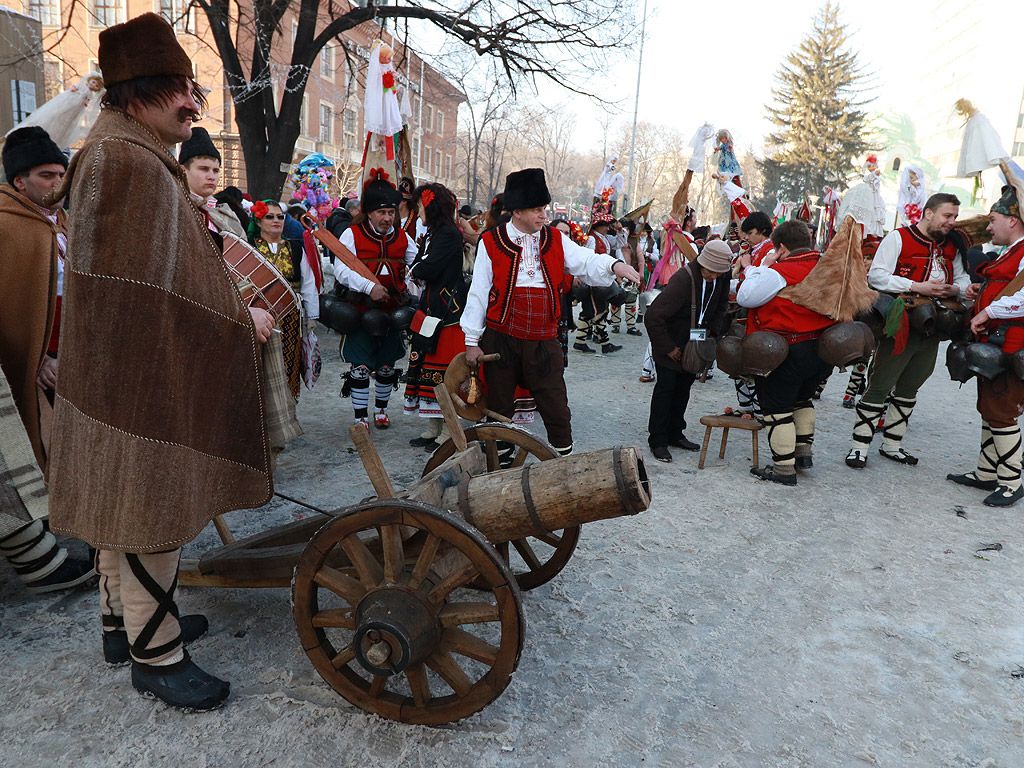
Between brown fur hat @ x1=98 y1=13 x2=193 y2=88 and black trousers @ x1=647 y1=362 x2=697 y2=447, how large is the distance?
4326mm

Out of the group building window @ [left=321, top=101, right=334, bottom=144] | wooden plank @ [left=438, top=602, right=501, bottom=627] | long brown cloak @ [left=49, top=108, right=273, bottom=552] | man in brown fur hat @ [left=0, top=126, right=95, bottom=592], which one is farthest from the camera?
building window @ [left=321, top=101, right=334, bottom=144]

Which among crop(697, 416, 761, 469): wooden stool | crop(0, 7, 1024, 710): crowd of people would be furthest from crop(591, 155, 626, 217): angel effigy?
crop(697, 416, 761, 469): wooden stool

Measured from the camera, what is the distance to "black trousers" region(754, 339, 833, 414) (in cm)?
495

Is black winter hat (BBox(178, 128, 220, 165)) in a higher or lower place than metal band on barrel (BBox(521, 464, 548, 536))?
higher

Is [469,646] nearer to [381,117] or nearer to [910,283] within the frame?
[910,283]

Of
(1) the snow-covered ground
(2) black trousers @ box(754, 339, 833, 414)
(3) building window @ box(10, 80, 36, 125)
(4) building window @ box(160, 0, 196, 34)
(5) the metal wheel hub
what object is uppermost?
(4) building window @ box(160, 0, 196, 34)

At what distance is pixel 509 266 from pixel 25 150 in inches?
96.1

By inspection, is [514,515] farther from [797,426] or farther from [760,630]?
[797,426]

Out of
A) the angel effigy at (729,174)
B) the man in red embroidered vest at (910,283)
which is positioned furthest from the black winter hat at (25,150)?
the angel effigy at (729,174)

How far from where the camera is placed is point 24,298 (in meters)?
2.82

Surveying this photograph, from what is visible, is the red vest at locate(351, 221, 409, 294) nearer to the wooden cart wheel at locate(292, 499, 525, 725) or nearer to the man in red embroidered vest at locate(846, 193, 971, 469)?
the wooden cart wheel at locate(292, 499, 525, 725)

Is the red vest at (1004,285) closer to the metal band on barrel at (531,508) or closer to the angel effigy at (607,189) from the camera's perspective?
the metal band on barrel at (531,508)

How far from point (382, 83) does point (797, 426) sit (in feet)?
16.7

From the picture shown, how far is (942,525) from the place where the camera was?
4.49m
